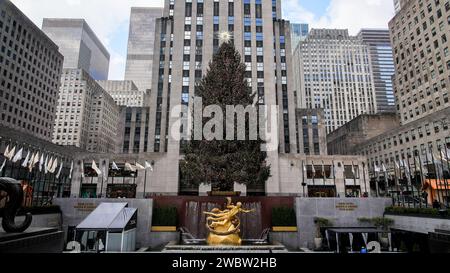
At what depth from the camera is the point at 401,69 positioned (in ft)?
283

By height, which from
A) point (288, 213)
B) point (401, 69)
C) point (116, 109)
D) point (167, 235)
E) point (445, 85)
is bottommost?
point (167, 235)

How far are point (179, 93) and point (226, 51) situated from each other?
24.5 metres

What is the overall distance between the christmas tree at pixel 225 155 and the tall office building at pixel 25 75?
77.9 m

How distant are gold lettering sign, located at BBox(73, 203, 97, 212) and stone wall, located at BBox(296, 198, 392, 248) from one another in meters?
18.9

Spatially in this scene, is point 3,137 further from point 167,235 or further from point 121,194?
point 167,235

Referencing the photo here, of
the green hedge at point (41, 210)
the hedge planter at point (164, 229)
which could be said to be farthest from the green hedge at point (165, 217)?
the green hedge at point (41, 210)

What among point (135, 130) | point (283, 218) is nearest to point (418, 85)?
point (283, 218)

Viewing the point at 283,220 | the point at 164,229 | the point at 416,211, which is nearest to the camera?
the point at 416,211

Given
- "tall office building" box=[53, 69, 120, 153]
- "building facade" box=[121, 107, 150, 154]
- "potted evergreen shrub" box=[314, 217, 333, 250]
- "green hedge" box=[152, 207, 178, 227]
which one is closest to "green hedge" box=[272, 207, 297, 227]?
"potted evergreen shrub" box=[314, 217, 333, 250]

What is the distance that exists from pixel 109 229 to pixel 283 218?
47.9 ft

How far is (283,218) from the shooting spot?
2547 centimetres

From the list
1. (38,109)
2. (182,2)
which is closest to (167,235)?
(182,2)

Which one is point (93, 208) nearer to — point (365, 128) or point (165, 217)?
point (165, 217)
